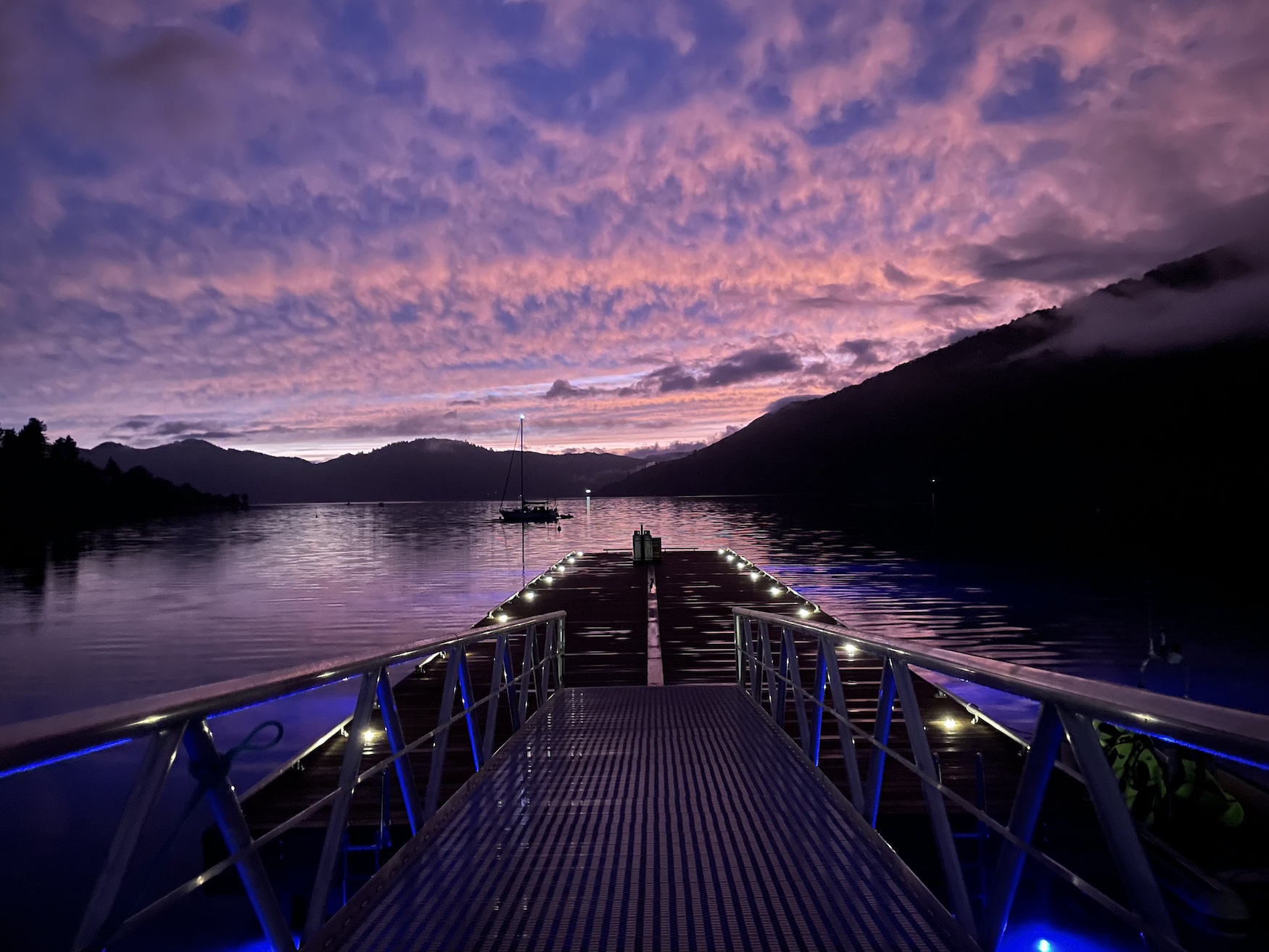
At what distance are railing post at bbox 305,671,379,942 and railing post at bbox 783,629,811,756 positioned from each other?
314cm

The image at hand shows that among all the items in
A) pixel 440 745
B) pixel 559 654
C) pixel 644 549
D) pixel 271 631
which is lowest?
pixel 271 631

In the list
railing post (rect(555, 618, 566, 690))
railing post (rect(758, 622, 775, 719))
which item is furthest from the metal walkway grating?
railing post (rect(555, 618, 566, 690))

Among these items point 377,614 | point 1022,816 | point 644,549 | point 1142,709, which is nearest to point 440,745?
point 1022,816

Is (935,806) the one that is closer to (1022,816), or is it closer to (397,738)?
(1022,816)

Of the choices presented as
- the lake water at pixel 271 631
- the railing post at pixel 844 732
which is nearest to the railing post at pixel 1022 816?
the railing post at pixel 844 732

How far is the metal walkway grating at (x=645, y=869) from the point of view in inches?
106

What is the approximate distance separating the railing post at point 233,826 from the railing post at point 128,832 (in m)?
0.10

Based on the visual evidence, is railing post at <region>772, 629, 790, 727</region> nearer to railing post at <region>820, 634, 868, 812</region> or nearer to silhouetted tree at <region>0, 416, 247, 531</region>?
railing post at <region>820, 634, 868, 812</region>

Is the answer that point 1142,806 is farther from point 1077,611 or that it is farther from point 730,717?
point 1077,611

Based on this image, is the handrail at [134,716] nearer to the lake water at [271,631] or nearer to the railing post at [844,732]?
the lake water at [271,631]

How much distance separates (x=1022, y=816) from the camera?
2137 millimetres

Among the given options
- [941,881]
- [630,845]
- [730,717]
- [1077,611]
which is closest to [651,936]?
[630,845]

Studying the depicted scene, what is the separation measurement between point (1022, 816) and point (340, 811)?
2.23 meters

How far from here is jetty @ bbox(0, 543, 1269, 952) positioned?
5.76 feet
